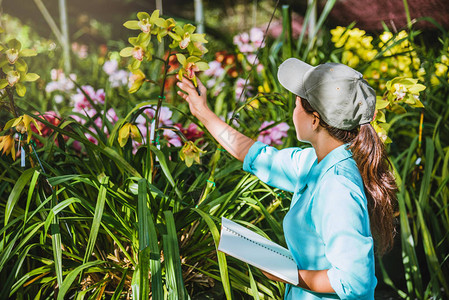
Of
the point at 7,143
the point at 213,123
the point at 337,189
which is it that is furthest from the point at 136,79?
the point at 337,189

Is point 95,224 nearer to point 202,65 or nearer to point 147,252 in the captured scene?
point 147,252

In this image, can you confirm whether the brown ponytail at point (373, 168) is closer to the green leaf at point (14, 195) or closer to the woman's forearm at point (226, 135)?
the woman's forearm at point (226, 135)

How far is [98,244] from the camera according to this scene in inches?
65.4

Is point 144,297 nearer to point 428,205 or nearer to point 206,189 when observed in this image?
point 206,189

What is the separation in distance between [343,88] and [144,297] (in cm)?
71

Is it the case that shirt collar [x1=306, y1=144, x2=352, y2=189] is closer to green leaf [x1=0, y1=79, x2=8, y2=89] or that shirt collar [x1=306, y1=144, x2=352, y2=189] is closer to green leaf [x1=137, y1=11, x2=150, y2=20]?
green leaf [x1=137, y1=11, x2=150, y2=20]

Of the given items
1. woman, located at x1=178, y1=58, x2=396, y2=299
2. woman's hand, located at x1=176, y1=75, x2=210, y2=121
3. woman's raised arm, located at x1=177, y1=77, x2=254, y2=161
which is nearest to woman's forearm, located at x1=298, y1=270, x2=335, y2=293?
woman, located at x1=178, y1=58, x2=396, y2=299

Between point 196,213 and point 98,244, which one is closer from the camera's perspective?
point 196,213

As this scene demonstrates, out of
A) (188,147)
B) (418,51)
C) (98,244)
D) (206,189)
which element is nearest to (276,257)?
(188,147)

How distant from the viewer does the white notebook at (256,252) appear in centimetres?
107

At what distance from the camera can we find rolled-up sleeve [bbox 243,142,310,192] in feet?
4.90

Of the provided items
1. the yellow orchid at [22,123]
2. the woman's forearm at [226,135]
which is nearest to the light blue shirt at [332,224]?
the woman's forearm at [226,135]

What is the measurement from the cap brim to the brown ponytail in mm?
35

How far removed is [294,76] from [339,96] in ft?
0.54
